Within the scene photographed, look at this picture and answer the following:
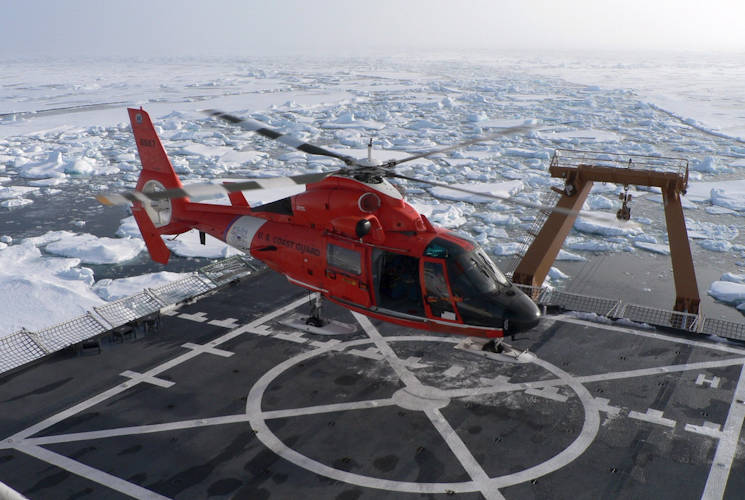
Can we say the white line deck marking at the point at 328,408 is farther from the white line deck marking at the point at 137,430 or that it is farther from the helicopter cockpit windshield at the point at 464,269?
the helicopter cockpit windshield at the point at 464,269

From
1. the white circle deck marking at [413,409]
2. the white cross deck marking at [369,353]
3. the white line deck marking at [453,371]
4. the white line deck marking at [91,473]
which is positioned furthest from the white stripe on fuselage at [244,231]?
the white line deck marking at [91,473]

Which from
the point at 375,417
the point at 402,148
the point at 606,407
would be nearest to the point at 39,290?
the point at 375,417

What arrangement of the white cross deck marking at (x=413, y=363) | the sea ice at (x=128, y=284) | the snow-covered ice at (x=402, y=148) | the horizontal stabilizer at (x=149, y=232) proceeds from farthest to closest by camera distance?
the snow-covered ice at (x=402, y=148), the sea ice at (x=128, y=284), the horizontal stabilizer at (x=149, y=232), the white cross deck marking at (x=413, y=363)

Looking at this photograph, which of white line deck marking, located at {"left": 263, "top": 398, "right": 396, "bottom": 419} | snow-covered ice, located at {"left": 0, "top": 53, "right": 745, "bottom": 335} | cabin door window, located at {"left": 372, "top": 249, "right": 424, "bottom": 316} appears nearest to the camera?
white line deck marking, located at {"left": 263, "top": 398, "right": 396, "bottom": 419}

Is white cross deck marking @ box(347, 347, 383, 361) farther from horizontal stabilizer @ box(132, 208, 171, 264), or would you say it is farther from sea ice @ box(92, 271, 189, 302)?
sea ice @ box(92, 271, 189, 302)

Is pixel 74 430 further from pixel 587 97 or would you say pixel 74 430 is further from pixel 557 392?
pixel 587 97

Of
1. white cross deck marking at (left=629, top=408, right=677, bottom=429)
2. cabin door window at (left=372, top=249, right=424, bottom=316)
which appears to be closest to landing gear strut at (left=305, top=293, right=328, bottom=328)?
cabin door window at (left=372, top=249, right=424, bottom=316)
